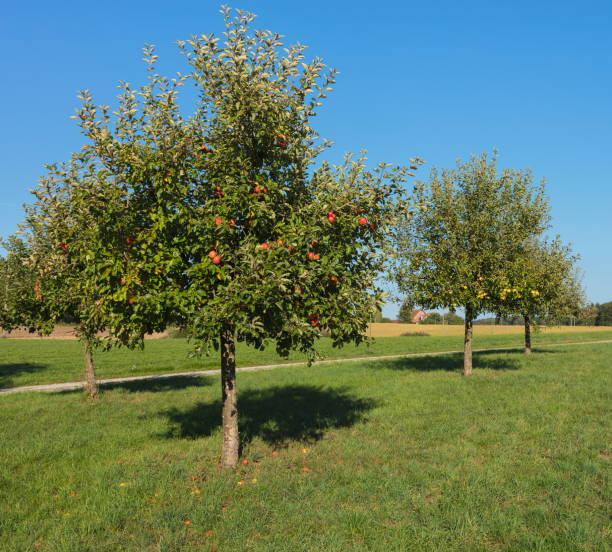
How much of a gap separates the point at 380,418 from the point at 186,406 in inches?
286

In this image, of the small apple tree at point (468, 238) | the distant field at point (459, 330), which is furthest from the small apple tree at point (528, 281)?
the distant field at point (459, 330)

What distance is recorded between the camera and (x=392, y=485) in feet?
27.8

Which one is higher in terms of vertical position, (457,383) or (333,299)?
(333,299)

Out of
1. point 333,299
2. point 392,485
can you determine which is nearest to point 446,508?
point 392,485

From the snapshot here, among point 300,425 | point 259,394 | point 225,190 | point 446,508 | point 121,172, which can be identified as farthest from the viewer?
point 259,394

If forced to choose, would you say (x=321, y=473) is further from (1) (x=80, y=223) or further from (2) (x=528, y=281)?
(2) (x=528, y=281)

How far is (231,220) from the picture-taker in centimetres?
828

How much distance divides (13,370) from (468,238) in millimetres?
28952

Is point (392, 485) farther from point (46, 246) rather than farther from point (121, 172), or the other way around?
point (46, 246)

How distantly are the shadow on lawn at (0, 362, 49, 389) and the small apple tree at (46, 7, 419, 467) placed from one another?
64.8 feet

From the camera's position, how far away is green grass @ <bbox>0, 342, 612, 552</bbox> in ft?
22.2

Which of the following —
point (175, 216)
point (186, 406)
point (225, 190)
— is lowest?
point (186, 406)

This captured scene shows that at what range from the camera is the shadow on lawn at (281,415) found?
12.5 metres

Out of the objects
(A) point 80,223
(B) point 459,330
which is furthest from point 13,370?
(B) point 459,330
